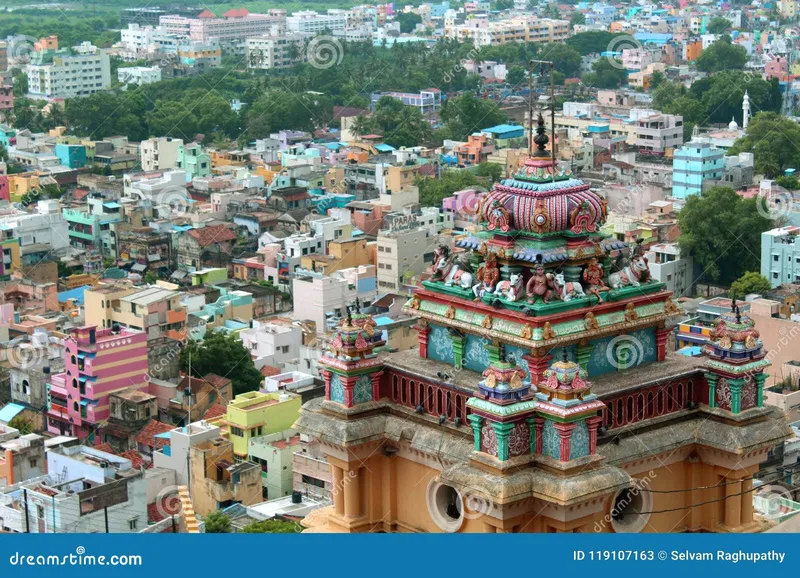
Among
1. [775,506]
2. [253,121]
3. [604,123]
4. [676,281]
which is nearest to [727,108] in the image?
[604,123]

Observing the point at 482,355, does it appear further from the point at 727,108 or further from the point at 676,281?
the point at 727,108

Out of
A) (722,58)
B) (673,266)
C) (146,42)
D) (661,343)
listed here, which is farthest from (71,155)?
(661,343)

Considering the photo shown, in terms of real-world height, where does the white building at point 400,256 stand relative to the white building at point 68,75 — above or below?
below

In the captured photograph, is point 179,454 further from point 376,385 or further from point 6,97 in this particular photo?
point 6,97

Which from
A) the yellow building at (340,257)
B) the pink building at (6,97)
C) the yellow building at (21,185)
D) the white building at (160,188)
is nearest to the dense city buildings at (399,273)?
the yellow building at (340,257)

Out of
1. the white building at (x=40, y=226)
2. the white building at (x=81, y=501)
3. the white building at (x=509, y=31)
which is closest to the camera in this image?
the white building at (x=81, y=501)

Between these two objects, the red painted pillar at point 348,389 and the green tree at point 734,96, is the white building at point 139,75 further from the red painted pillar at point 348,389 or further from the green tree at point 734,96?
the red painted pillar at point 348,389

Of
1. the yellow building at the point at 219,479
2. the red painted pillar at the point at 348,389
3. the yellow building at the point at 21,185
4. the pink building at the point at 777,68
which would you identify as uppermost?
the red painted pillar at the point at 348,389
